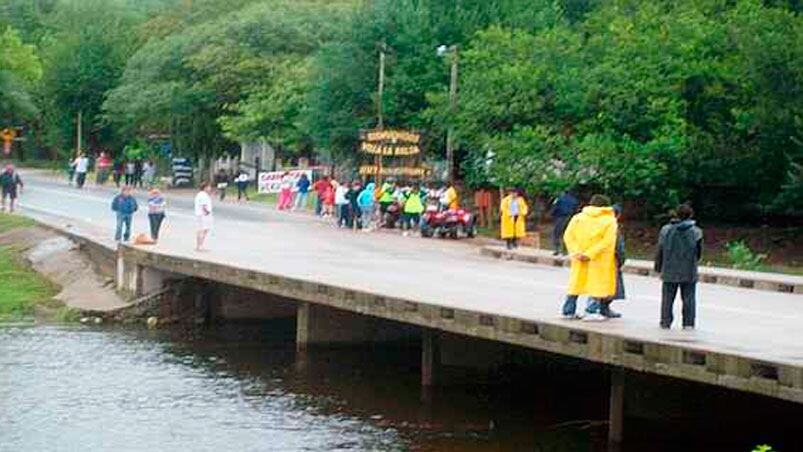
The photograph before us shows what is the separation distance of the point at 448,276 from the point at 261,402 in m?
6.29

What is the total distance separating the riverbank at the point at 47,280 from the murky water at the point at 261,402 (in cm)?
329

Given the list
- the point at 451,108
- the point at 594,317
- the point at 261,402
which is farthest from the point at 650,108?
the point at 594,317

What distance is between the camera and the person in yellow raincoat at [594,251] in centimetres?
1864

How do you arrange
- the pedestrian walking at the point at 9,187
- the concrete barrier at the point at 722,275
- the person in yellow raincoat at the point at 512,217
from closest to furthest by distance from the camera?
the concrete barrier at the point at 722,275 → the person in yellow raincoat at the point at 512,217 → the pedestrian walking at the point at 9,187

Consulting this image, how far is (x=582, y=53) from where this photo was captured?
145ft

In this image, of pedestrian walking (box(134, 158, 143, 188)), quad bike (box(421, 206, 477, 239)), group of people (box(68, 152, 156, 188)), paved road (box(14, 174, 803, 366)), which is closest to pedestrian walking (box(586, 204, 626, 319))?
paved road (box(14, 174, 803, 366))

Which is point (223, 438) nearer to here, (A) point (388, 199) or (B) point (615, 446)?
(B) point (615, 446)

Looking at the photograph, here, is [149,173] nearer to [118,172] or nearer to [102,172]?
[102,172]

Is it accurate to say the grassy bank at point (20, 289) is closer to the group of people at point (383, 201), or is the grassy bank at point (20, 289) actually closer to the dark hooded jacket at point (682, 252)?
the group of people at point (383, 201)

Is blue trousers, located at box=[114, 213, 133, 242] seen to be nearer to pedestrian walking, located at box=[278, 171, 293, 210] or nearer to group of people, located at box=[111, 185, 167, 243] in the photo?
group of people, located at box=[111, 185, 167, 243]

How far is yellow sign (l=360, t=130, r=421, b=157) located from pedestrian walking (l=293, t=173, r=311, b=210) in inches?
437

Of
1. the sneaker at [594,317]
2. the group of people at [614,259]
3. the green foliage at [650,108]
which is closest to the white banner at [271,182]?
the green foliage at [650,108]

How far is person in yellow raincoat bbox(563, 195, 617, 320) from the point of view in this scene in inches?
734

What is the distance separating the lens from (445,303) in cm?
2186
